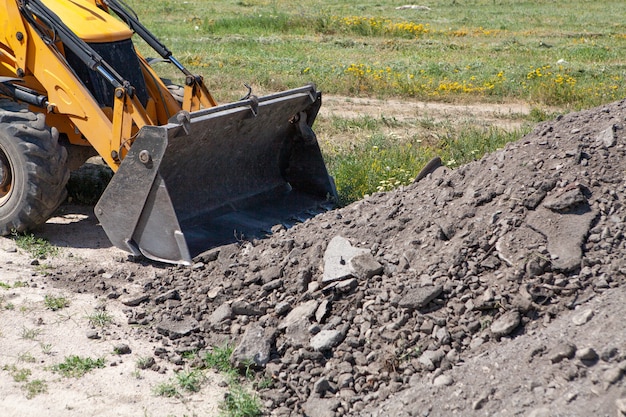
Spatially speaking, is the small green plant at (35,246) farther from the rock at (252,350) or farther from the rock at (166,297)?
the rock at (252,350)

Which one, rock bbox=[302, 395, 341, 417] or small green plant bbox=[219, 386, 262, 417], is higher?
small green plant bbox=[219, 386, 262, 417]

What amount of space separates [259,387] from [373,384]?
690 mm

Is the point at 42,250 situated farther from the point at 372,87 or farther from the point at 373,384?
the point at 372,87

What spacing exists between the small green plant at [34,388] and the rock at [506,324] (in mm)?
2628

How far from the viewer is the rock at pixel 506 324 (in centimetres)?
484

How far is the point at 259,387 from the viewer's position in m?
5.04

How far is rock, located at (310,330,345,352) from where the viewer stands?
16.9ft

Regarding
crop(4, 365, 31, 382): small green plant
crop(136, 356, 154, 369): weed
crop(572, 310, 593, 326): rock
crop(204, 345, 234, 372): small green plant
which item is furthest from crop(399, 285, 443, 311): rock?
crop(4, 365, 31, 382): small green plant

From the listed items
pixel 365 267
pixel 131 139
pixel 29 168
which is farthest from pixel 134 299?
pixel 365 267

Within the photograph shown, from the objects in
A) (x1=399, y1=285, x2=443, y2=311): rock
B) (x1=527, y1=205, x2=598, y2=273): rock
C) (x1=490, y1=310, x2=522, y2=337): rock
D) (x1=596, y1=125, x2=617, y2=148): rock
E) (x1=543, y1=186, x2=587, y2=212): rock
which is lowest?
(x1=490, y1=310, x2=522, y2=337): rock

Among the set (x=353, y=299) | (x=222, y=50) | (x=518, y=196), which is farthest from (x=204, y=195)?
(x=222, y=50)

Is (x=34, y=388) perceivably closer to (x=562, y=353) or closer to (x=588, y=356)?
(x=562, y=353)

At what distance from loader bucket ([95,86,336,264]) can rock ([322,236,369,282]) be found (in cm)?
117

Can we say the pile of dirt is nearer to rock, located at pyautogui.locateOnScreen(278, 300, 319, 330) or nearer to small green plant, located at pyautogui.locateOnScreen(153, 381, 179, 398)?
rock, located at pyautogui.locateOnScreen(278, 300, 319, 330)
